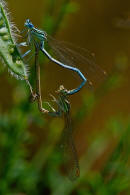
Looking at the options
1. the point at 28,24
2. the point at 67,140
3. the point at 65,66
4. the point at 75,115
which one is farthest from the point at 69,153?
the point at 75,115

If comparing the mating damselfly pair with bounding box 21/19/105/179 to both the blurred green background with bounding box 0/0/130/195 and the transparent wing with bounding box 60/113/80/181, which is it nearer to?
the transparent wing with bounding box 60/113/80/181

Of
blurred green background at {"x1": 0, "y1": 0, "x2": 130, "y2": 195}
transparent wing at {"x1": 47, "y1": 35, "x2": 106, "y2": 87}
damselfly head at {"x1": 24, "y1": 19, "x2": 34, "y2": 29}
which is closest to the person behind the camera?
damselfly head at {"x1": 24, "y1": 19, "x2": 34, "y2": 29}

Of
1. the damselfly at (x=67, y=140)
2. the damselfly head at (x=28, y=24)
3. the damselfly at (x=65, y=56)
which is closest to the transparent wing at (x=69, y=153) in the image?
the damselfly at (x=67, y=140)

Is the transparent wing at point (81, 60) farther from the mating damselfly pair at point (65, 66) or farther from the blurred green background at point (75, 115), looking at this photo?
the blurred green background at point (75, 115)

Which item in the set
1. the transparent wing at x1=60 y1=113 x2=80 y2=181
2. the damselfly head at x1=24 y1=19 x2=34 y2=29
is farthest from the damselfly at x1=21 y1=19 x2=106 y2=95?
the transparent wing at x1=60 y1=113 x2=80 y2=181

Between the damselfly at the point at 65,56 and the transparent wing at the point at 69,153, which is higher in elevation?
the damselfly at the point at 65,56

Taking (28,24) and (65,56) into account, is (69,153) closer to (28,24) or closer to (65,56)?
(65,56)

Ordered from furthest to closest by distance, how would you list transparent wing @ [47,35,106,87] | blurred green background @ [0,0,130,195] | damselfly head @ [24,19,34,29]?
blurred green background @ [0,0,130,195] < transparent wing @ [47,35,106,87] < damselfly head @ [24,19,34,29]

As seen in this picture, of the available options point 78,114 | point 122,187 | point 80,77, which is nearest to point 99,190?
point 122,187
